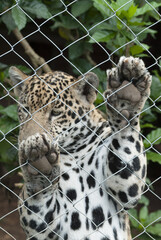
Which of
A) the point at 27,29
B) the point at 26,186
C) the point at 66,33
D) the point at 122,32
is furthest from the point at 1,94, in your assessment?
the point at 27,29

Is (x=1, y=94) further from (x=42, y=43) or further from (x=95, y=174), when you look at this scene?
(x=42, y=43)

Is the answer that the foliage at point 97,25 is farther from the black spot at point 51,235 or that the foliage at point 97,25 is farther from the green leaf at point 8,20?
the black spot at point 51,235

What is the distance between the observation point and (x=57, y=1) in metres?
4.95

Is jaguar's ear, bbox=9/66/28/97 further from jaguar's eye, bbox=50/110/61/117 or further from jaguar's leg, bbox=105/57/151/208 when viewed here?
jaguar's leg, bbox=105/57/151/208

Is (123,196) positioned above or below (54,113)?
below

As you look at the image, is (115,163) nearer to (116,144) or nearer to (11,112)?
(116,144)

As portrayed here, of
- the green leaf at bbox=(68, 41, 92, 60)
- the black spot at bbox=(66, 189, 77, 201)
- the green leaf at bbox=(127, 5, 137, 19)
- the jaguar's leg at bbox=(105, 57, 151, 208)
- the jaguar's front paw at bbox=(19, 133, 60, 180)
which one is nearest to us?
the jaguar's front paw at bbox=(19, 133, 60, 180)

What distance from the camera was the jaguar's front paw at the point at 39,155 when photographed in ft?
9.98

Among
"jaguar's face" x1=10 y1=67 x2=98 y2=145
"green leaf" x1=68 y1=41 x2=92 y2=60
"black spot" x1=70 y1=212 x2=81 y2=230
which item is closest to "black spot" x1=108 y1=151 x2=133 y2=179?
"jaguar's face" x1=10 y1=67 x2=98 y2=145

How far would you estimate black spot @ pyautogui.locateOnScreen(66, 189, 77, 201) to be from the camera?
12.6 feet

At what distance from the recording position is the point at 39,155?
307 cm

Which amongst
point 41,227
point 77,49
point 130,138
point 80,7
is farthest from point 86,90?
point 77,49

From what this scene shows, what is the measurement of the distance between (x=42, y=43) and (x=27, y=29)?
0.72 m

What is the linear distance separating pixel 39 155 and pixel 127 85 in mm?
647
